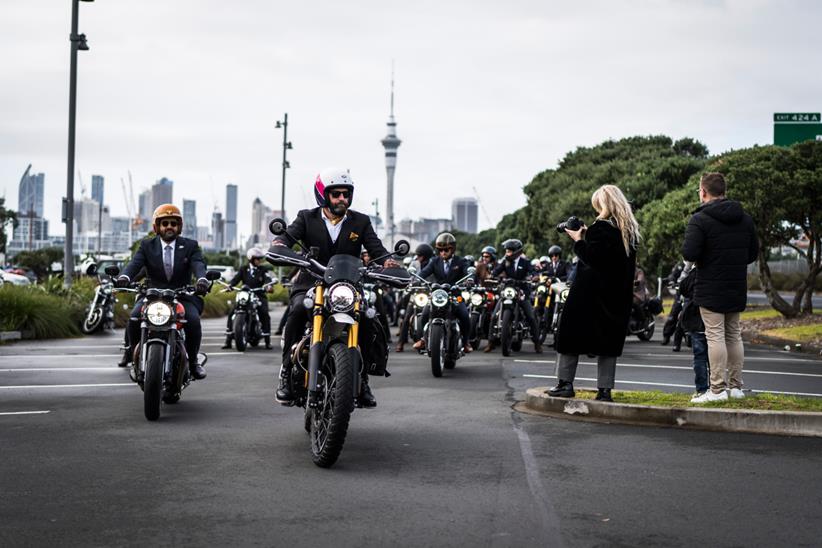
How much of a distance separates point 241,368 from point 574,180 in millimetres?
60000

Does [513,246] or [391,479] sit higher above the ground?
[513,246]

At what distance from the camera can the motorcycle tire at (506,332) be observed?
1777 centimetres

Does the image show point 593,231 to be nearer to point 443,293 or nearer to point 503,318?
point 443,293

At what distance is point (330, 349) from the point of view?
24.4ft

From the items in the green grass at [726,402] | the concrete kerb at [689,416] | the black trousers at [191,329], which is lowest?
the concrete kerb at [689,416]

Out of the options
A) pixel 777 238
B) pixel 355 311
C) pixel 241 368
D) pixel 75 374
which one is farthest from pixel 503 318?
pixel 777 238

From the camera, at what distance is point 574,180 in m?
73.4

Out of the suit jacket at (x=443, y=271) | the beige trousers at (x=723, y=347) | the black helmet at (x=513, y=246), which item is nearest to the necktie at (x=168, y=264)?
the beige trousers at (x=723, y=347)

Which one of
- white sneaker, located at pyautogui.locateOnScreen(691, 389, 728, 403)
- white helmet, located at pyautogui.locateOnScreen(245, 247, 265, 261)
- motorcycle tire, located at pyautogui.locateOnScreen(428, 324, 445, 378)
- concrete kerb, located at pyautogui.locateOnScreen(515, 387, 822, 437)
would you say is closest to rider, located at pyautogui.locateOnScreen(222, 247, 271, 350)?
white helmet, located at pyautogui.locateOnScreen(245, 247, 265, 261)

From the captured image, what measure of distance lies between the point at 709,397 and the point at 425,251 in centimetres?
810

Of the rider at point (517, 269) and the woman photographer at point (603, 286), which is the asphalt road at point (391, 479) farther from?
the rider at point (517, 269)

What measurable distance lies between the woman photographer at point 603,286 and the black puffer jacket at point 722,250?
0.61m

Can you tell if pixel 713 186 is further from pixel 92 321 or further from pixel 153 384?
pixel 92 321

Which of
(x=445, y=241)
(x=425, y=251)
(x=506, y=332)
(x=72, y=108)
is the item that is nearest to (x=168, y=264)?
(x=445, y=241)
